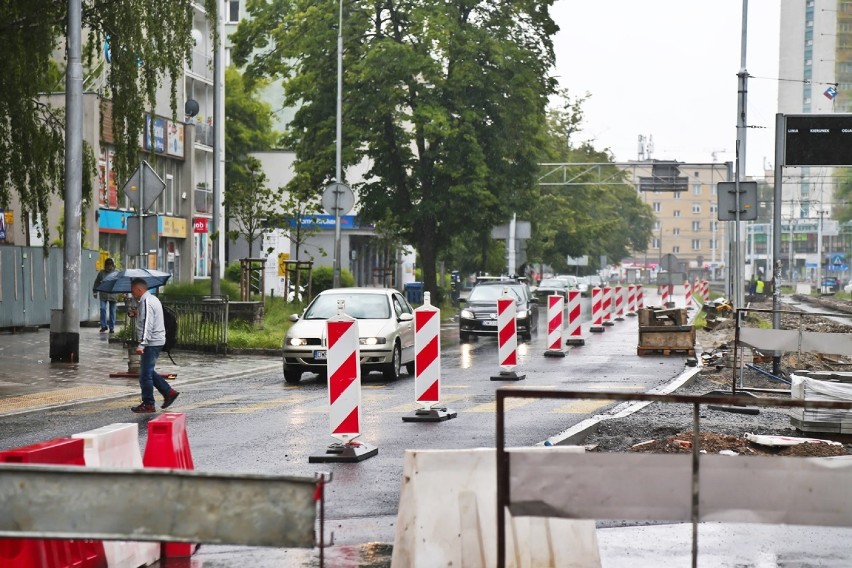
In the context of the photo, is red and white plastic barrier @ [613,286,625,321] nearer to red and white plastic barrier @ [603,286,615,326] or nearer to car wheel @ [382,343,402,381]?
red and white plastic barrier @ [603,286,615,326]

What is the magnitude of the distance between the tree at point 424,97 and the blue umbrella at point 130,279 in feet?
77.4

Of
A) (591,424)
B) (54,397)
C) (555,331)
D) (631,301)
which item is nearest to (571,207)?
(631,301)

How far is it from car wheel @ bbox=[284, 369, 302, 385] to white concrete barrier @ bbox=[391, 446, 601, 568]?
612 inches

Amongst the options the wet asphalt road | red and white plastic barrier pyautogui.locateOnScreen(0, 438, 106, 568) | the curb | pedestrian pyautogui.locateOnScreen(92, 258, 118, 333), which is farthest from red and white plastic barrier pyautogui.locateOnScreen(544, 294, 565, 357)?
red and white plastic barrier pyautogui.locateOnScreen(0, 438, 106, 568)

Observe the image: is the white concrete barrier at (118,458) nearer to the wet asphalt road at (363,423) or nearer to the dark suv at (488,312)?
the wet asphalt road at (363,423)

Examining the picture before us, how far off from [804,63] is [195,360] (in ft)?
459

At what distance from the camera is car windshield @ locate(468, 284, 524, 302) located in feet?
122

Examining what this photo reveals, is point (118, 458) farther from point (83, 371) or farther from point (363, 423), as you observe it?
point (83, 371)

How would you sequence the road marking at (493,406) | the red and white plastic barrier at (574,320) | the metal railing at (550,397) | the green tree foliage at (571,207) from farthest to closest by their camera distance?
the green tree foliage at (571,207) → the red and white plastic barrier at (574,320) → the road marking at (493,406) → the metal railing at (550,397)

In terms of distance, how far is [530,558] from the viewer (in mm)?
7305

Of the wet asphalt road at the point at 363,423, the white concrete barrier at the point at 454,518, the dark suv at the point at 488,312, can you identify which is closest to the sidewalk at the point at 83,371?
the wet asphalt road at the point at 363,423

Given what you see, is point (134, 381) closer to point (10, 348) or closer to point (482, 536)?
point (10, 348)

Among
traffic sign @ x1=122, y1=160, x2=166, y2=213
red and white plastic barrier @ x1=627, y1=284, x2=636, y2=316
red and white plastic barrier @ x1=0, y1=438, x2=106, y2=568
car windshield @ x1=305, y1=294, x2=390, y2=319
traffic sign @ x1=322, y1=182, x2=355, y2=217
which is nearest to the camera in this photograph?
red and white plastic barrier @ x1=0, y1=438, x2=106, y2=568

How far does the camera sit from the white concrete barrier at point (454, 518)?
23.7ft
